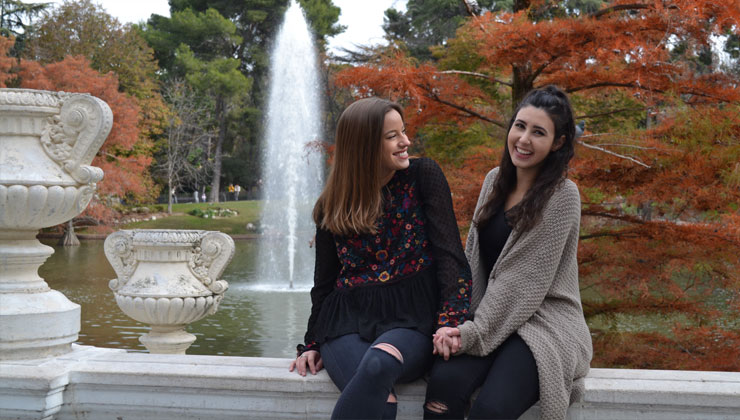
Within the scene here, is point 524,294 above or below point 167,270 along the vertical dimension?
above

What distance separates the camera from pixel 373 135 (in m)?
2.24

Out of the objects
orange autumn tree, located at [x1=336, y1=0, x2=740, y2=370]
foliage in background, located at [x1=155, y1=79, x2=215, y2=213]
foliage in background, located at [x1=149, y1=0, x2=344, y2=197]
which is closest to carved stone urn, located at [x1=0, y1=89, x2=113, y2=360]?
orange autumn tree, located at [x1=336, y1=0, x2=740, y2=370]

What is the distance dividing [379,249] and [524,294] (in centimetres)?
50

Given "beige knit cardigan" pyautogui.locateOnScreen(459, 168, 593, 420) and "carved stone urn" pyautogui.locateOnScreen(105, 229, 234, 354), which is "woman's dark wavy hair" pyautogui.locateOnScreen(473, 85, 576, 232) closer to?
"beige knit cardigan" pyautogui.locateOnScreen(459, 168, 593, 420)

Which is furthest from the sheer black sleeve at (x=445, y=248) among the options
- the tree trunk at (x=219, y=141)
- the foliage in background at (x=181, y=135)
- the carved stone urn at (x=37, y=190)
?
the tree trunk at (x=219, y=141)

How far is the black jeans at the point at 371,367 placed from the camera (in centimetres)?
191

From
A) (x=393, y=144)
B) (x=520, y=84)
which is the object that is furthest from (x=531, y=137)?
(x=520, y=84)

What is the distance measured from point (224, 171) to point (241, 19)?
617 cm

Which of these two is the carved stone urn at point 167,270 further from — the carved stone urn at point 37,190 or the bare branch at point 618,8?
the bare branch at point 618,8

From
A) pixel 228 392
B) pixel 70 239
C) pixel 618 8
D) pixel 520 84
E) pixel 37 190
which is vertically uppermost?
pixel 618 8

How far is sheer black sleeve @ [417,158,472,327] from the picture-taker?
2.13 meters

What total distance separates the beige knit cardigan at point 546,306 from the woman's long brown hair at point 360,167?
46 cm

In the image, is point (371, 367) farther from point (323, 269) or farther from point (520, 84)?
point (520, 84)

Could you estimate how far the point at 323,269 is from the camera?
92.8 inches
